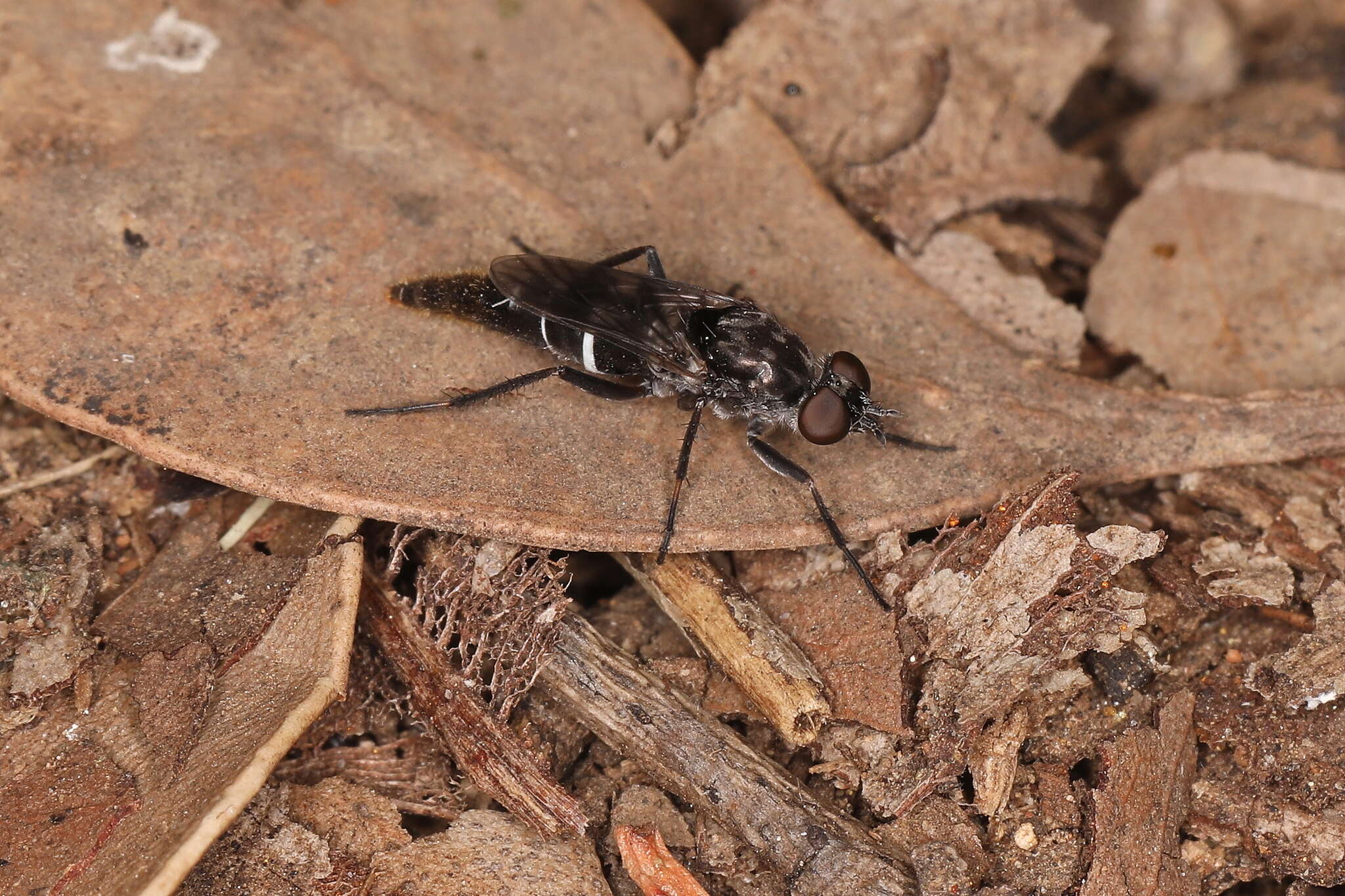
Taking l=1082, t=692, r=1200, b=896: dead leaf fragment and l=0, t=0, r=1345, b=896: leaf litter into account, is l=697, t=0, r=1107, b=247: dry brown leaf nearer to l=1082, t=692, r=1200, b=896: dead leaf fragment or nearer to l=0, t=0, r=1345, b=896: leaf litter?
l=0, t=0, r=1345, b=896: leaf litter

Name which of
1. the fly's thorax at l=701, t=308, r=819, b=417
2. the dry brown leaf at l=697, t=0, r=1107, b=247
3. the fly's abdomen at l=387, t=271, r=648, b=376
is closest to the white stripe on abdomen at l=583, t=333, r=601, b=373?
the fly's abdomen at l=387, t=271, r=648, b=376

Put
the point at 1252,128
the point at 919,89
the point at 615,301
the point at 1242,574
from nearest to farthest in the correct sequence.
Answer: the point at 1242,574
the point at 615,301
the point at 919,89
the point at 1252,128

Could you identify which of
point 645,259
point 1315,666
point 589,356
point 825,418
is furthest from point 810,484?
point 1315,666

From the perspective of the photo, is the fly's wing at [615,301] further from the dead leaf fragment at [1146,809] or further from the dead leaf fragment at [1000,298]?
the dead leaf fragment at [1146,809]

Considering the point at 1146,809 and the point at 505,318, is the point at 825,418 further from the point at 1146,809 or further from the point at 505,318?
the point at 1146,809

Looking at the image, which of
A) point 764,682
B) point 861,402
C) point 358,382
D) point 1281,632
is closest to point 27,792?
point 358,382

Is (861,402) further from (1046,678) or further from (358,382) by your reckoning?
(358,382)
